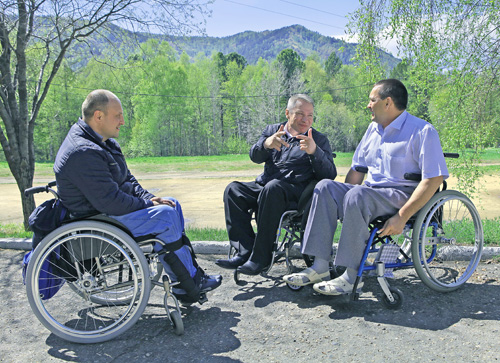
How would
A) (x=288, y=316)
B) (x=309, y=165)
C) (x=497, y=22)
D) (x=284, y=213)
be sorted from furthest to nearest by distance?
(x=497, y=22) → (x=309, y=165) → (x=284, y=213) → (x=288, y=316)

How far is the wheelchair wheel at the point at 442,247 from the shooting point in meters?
3.11

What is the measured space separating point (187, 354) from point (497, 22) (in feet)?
17.6

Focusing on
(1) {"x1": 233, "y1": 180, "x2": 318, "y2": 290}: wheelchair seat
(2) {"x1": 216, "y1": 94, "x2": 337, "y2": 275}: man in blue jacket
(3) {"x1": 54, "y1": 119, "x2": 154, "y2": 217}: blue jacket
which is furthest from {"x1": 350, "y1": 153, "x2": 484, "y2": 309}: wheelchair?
(3) {"x1": 54, "y1": 119, "x2": 154, "y2": 217}: blue jacket

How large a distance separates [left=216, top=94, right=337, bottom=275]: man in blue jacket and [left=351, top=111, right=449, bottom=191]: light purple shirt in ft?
1.33

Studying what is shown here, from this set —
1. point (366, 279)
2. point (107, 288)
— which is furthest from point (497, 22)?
point (107, 288)

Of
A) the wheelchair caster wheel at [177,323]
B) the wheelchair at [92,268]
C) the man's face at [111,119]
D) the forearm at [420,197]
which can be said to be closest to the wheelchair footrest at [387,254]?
the forearm at [420,197]

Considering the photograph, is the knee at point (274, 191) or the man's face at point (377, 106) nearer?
the man's face at point (377, 106)

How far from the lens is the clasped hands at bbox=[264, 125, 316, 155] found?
139 inches

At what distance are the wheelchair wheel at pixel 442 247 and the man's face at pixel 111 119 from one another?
86.7 inches

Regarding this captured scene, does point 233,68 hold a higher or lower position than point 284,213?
higher

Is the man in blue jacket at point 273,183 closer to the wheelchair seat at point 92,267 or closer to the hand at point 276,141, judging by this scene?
the hand at point 276,141

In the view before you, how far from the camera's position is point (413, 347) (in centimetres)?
252

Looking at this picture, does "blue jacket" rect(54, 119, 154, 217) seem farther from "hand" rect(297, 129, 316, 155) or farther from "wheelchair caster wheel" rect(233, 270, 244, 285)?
"hand" rect(297, 129, 316, 155)

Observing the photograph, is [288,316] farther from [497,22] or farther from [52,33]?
[52,33]
